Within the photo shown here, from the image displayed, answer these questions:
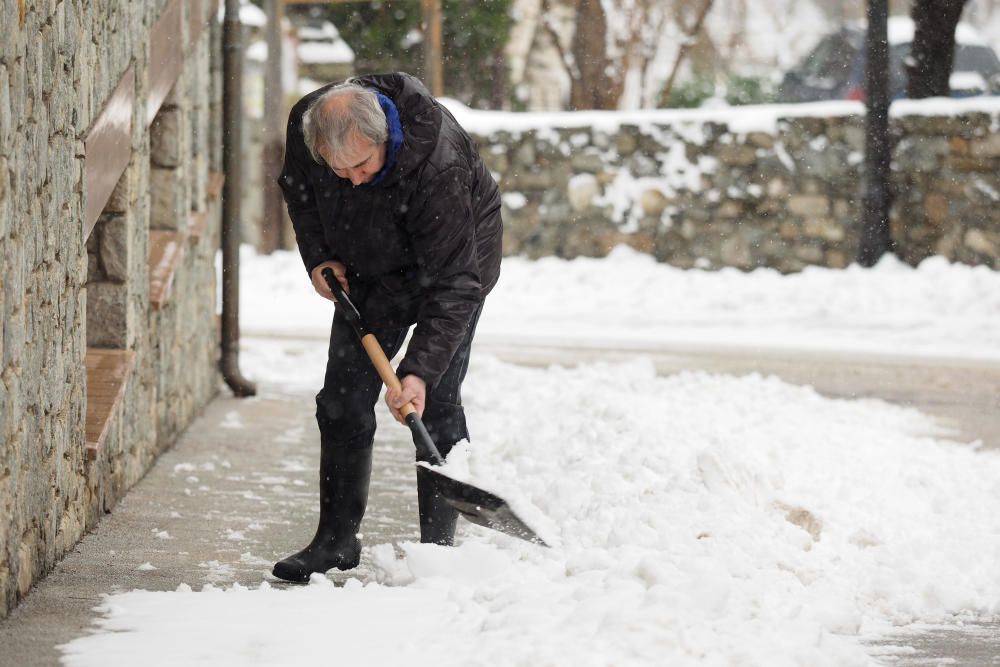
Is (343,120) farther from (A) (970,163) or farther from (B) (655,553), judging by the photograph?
(A) (970,163)

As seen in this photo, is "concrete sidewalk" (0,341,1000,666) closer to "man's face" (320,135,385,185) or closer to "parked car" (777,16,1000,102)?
"man's face" (320,135,385,185)

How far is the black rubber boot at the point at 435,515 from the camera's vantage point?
4227 millimetres

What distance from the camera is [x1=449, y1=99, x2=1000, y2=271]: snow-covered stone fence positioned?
1387 centimetres

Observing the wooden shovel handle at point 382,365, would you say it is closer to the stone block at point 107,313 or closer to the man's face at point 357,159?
the man's face at point 357,159

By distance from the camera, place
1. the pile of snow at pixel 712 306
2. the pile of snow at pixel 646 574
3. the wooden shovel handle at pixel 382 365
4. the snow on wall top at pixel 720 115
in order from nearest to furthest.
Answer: the pile of snow at pixel 646 574 < the wooden shovel handle at pixel 382 365 < the pile of snow at pixel 712 306 < the snow on wall top at pixel 720 115

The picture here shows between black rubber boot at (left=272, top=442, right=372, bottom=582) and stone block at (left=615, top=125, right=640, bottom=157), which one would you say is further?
stone block at (left=615, top=125, right=640, bottom=157)

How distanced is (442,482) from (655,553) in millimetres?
652

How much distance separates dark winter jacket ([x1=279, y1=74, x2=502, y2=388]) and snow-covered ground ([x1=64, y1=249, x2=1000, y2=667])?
484mm

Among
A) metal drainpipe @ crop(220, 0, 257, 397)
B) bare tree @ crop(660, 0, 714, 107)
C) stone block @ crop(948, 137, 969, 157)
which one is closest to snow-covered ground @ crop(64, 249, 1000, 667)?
metal drainpipe @ crop(220, 0, 257, 397)

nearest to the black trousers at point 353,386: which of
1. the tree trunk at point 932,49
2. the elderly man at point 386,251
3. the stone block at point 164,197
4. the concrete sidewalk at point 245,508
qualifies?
the elderly man at point 386,251

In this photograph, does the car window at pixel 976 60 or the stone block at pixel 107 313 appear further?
the car window at pixel 976 60

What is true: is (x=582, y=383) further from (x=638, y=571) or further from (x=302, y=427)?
(x=638, y=571)

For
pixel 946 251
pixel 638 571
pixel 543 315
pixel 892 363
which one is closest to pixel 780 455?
pixel 638 571

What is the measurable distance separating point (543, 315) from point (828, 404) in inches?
216
